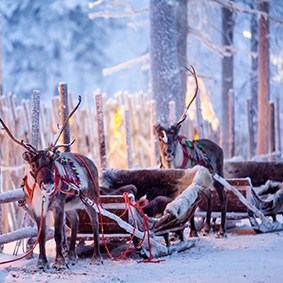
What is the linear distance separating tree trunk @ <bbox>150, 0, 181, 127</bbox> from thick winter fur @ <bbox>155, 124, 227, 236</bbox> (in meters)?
3.37

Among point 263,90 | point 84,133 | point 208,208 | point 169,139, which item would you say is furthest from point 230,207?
point 263,90

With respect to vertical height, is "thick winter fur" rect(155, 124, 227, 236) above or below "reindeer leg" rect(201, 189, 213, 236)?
above

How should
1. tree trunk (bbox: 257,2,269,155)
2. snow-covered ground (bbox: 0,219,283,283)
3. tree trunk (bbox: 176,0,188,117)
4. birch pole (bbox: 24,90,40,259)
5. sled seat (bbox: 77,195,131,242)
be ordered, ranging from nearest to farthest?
1. snow-covered ground (bbox: 0,219,283,283)
2. sled seat (bbox: 77,195,131,242)
3. birch pole (bbox: 24,90,40,259)
4. tree trunk (bbox: 176,0,188,117)
5. tree trunk (bbox: 257,2,269,155)

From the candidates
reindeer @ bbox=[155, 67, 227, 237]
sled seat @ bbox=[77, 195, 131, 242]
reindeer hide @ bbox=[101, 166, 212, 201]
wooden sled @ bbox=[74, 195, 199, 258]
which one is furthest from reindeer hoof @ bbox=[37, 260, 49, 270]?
reindeer @ bbox=[155, 67, 227, 237]

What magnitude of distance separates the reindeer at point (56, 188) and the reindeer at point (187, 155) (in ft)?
4.76

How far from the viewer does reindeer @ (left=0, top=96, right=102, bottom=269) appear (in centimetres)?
395

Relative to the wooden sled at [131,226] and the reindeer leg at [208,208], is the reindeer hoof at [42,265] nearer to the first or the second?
the wooden sled at [131,226]

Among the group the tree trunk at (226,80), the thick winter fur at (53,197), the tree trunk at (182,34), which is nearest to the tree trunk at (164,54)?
the tree trunk at (182,34)

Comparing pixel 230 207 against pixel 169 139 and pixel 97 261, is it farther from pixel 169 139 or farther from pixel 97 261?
pixel 97 261

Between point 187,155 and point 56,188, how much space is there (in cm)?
245

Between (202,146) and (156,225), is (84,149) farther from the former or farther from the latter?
(156,225)

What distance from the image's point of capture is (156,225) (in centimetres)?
459

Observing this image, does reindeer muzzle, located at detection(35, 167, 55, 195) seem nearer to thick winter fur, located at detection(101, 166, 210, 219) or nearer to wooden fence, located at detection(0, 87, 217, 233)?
thick winter fur, located at detection(101, 166, 210, 219)

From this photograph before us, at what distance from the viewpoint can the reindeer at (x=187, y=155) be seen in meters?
5.79
